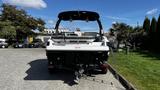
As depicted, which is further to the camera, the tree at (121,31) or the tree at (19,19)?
the tree at (19,19)

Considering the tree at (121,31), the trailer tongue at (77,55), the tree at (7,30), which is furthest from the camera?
the tree at (7,30)

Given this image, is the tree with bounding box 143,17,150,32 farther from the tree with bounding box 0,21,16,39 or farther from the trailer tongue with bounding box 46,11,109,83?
the tree with bounding box 0,21,16,39

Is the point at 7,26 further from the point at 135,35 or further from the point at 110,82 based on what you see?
the point at 110,82

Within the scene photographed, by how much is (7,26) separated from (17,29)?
3321 millimetres

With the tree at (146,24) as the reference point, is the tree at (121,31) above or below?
below

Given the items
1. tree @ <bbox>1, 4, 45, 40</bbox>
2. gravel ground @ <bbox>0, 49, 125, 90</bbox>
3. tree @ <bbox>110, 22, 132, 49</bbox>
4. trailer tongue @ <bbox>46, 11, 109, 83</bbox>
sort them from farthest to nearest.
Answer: tree @ <bbox>1, 4, 45, 40</bbox>, tree @ <bbox>110, 22, 132, 49</bbox>, trailer tongue @ <bbox>46, 11, 109, 83</bbox>, gravel ground @ <bbox>0, 49, 125, 90</bbox>

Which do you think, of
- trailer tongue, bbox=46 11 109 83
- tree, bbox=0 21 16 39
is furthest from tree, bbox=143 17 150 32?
tree, bbox=0 21 16 39

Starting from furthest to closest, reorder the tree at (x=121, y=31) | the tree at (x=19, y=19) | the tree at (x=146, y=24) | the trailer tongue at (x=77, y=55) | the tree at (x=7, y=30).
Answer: the tree at (x=19, y=19) < the tree at (x=7, y=30) < the tree at (x=146, y=24) < the tree at (x=121, y=31) < the trailer tongue at (x=77, y=55)

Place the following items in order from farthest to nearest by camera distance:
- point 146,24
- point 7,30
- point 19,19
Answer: point 19,19 → point 7,30 → point 146,24

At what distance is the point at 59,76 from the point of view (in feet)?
39.1

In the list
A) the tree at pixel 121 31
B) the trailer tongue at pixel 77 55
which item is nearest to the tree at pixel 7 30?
the tree at pixel 121 31

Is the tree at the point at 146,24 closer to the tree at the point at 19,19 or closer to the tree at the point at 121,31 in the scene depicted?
the tree at the point at 121,31

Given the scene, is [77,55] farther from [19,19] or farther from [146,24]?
[19,19]

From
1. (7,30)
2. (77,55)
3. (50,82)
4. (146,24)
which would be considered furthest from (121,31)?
(7,30)
